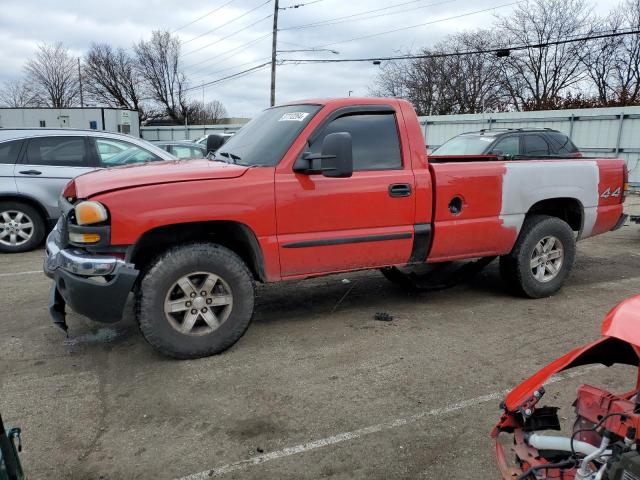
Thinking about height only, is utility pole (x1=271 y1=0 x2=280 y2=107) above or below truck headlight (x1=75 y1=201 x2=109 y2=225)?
above

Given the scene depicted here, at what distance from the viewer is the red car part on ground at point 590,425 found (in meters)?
1.68

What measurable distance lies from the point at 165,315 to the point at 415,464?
6.63 ft

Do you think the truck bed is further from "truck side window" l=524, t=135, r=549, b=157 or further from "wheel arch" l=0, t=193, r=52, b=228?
"wheel arch" l=0, t=193, r=52, b=228

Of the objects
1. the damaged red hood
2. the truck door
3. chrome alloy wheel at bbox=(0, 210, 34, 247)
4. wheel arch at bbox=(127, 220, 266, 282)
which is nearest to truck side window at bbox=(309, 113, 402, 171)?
the truck door

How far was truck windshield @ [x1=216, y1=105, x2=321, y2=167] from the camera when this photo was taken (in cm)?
414

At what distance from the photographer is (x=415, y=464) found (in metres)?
2.70

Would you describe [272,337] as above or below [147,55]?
below

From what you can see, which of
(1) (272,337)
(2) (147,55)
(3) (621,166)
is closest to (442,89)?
(2) (147,55)

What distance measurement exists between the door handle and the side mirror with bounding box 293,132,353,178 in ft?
1.69

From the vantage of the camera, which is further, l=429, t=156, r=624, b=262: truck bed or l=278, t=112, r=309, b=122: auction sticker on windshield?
l=429, t=156, r=624, b=262: truck bed

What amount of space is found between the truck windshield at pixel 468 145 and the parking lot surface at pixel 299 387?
537 cm

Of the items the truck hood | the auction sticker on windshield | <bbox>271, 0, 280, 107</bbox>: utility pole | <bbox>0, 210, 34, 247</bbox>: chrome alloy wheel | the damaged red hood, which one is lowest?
<bbox>0, 210, 34, 247</bbox>: chrome alloy wheel

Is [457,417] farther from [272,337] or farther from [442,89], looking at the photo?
[442,89]

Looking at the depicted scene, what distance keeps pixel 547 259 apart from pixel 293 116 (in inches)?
120
